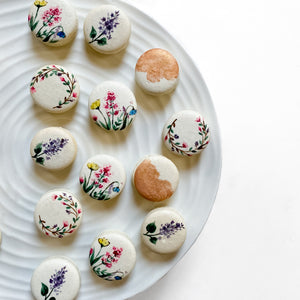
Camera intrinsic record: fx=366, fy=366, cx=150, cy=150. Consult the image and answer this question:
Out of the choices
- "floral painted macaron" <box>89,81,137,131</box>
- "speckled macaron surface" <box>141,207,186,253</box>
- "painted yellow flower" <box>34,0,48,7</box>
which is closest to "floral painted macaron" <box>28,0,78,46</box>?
"painted yellow flower" <box>34,0,48,7</box>

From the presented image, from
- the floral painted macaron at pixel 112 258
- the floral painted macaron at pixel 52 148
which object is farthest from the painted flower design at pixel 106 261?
the floral painted macaron at pixel 52 148

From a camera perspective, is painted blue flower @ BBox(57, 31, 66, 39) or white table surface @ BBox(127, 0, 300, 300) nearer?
painted blue flower @ BBox(57, 31, 66, 39)

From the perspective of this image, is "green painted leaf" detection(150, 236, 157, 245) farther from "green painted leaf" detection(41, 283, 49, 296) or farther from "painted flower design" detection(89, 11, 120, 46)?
"painted flower design" detection(89, 11, 120, 46)

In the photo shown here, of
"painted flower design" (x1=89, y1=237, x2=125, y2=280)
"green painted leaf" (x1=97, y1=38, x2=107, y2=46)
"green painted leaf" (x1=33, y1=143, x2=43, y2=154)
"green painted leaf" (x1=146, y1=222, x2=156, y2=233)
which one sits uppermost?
"green painted leaf" (x1=97, y1=38, x2=107, y2=46)

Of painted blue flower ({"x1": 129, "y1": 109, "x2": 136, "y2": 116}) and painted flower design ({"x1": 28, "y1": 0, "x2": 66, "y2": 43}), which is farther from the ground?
painted flower design ({"x1": 28, "y1": 0, "x2": 66, "y2": 43})

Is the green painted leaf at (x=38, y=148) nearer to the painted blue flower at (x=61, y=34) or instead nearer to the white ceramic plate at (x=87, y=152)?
the white ceramic plate at (x=87, y=152)

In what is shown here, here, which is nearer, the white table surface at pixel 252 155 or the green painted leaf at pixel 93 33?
the green painted leaf at pixel 93 33

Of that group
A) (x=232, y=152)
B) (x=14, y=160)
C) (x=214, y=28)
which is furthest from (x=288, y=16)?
(x=14, y=160)
